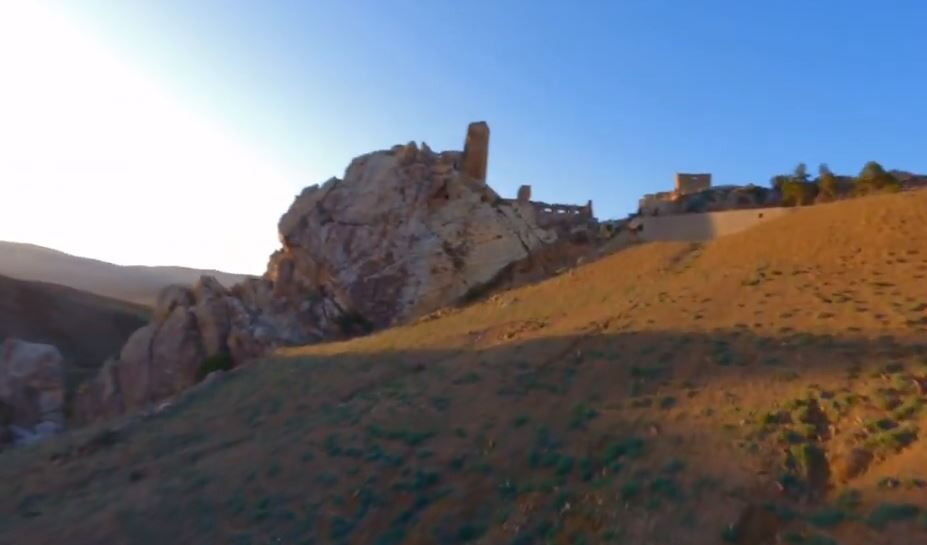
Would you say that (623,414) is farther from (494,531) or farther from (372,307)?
(372,307)

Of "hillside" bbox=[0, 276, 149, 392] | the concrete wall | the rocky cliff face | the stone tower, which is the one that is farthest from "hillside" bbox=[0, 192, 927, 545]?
"hillside" bbox=[0, 276, 149, 392]

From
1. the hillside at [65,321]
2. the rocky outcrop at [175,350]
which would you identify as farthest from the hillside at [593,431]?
the hillside at [65,321]

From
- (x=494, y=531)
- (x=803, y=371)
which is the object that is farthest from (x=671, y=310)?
(x=494, y=531)

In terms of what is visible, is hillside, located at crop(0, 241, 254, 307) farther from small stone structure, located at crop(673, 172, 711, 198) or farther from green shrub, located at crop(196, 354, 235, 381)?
small stone structure, located at crop(673, 172, 711, 198)

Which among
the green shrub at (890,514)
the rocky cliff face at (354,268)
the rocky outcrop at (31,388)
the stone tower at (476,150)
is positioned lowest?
the rocky outcrop at (31,388)

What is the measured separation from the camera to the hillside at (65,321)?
63.3 metres

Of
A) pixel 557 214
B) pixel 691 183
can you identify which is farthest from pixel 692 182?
pixel 557 214

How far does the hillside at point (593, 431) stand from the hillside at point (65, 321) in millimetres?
37016

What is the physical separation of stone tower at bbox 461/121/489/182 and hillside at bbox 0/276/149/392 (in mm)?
30660

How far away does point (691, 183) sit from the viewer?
41031 millimetres

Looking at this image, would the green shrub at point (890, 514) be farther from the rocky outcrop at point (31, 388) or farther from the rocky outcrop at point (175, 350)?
the rocky outcrop at point (31, 388)

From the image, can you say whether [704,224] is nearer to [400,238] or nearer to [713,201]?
[713,201]

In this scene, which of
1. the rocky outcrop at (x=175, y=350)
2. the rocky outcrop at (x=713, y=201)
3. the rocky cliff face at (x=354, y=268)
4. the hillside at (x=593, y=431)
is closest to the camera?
the hillside at (x=593, y=431)

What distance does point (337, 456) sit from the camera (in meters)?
17.6
